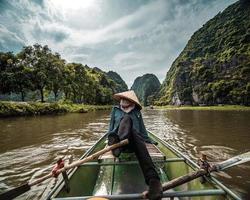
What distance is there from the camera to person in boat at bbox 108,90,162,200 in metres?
2.73

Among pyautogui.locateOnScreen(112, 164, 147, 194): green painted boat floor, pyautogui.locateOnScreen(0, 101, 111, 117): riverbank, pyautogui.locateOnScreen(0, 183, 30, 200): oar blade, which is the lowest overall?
pyautogui.locateOnScreen(112, 164, 147, 194): green painted boat floor

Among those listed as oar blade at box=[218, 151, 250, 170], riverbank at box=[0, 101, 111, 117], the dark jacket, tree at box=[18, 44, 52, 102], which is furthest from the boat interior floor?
tree at box=[18, 44, 52, 102]

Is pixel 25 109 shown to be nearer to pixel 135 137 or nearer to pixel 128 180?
pixel 128 180

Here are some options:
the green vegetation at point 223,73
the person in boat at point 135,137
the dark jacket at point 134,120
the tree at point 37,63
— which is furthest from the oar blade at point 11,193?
the green vegetation at point 223,73

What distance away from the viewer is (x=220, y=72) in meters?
88.1

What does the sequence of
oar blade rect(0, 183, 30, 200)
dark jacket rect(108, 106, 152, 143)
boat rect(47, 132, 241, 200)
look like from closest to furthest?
oar blade rect(0, 183, 30, 200) → boat rect(47, 132, 241, 200) → dark jacket rect(108, 106, 152, 143)

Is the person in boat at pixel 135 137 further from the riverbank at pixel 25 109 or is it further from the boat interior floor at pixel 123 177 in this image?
the riverbank at pixel 25 109

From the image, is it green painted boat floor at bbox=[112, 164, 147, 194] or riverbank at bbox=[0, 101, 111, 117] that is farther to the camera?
riverbank at bbox=[0, 101, 111, 117]

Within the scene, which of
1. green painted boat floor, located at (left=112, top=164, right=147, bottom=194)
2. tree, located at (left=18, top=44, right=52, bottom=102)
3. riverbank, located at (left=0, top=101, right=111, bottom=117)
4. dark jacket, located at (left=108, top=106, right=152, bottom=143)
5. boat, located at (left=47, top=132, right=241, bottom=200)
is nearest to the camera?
boat, located at (left=47, top=132, right=241, bottom=200)

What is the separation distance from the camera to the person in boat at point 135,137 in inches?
107

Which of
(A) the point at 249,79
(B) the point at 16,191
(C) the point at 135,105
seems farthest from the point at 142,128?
(A) the point at 249,79

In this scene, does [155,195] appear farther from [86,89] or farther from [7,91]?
[86,89]

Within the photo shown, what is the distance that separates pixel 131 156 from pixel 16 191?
7.63 feet

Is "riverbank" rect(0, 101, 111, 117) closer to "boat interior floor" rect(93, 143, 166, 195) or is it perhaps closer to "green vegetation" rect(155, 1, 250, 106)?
"boat interior floor" rect(93, 143, 166, 195)
